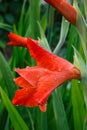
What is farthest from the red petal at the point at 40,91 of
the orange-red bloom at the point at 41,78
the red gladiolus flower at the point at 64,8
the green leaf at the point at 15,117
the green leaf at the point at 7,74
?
the green leaf at the point at 7,74

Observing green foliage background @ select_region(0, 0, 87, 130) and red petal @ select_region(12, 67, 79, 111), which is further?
green foliage background @ select_region(0, 0, 87, 130)

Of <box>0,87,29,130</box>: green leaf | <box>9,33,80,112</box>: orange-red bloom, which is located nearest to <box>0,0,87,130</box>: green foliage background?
<box>0,87,29,130</box>: green leaf

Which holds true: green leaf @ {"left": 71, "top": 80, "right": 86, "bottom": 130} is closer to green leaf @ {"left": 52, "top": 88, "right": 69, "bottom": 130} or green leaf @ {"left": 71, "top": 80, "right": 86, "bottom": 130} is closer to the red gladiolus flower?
green leaf @ {"left": 52, "top": 88, "right": 69, "bottom": 130}

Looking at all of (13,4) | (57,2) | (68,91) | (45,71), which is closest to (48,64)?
Result: (45,71)

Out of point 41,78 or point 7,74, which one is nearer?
point 41,78

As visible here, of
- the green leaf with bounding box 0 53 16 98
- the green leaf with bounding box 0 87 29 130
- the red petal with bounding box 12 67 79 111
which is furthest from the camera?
the green leaf with bounding box 0 53 16 98

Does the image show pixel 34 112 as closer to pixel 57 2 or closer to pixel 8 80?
pixel 8 80

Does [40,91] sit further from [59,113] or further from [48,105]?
[48,105]

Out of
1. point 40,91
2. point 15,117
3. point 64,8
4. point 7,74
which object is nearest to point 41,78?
point 40,91
